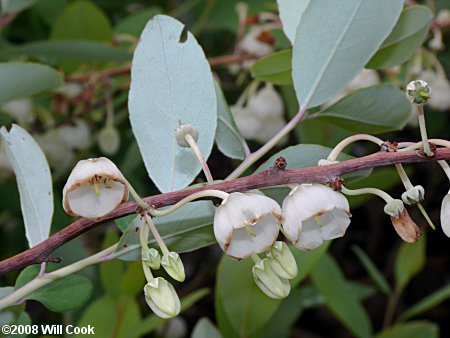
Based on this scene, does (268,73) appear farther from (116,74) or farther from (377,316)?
(377,316)

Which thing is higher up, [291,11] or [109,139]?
[291,11]

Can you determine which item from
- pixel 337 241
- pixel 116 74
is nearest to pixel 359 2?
pixel 116 74

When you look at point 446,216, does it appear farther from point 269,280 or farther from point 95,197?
point 95,197

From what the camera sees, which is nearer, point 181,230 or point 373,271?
point 181,230

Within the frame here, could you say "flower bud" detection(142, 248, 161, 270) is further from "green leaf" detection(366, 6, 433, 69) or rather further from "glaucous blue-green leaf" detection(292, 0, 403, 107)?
"green leaf" detection(366, 6, 433, 69)

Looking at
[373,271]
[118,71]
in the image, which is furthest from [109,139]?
[373,271]

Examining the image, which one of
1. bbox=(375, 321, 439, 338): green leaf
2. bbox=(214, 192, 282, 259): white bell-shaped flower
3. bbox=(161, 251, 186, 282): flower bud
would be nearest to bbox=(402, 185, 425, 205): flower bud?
bbox=(214, 192, 282, 259): white bell-shaped flower
